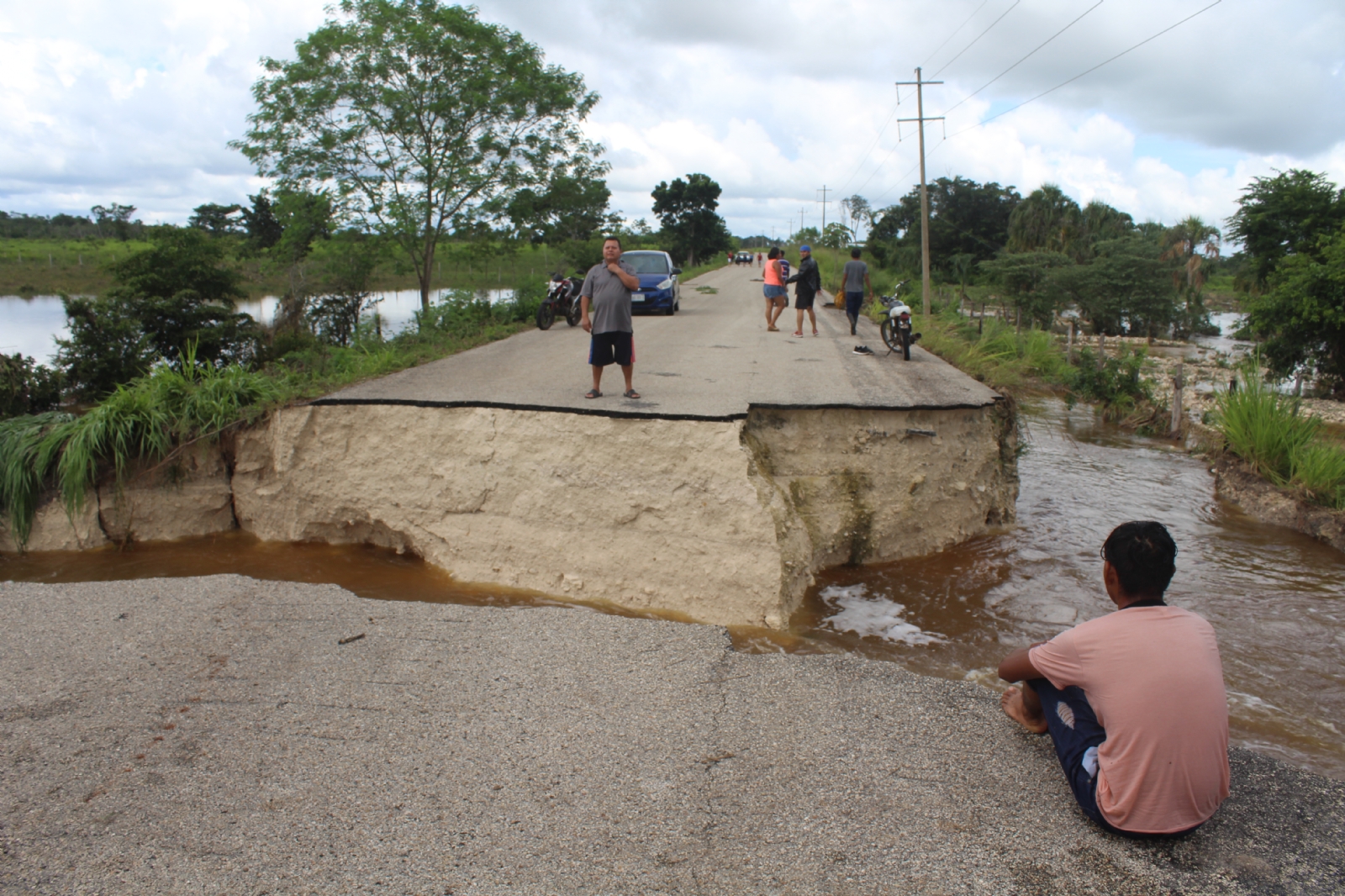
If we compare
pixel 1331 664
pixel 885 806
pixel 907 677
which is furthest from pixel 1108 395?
pixel 885 806

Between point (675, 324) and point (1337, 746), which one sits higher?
point (675, 324)

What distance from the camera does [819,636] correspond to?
5922 millimetres

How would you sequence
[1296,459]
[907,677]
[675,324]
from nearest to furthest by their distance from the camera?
1. [907,677]
2. [1296,459]
3. [675,324]

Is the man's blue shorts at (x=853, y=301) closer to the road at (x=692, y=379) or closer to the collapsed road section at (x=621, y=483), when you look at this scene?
the road at (x=692, y=379)

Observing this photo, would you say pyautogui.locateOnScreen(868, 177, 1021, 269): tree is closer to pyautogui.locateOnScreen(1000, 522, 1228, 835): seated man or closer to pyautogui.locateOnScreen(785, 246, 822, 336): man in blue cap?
pyautogui.locateOnScreen(785, 246, 822, 336): man in blue cap

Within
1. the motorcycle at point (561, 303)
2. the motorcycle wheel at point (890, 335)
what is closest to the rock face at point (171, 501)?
the motorcycle at point (561, 303)

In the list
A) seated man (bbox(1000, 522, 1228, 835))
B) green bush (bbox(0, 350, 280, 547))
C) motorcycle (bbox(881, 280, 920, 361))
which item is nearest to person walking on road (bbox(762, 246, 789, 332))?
motorcycle (bbox(881, 280, 920, 361))

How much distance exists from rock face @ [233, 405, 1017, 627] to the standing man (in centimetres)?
72

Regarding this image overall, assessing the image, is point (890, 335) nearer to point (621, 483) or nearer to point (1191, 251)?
point (621, 483)

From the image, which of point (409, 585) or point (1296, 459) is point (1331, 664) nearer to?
point (1296, 459)

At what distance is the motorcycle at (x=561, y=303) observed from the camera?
14.7 m

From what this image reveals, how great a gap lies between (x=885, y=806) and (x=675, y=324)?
44.6ft

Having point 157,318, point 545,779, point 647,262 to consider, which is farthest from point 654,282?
point 545,779

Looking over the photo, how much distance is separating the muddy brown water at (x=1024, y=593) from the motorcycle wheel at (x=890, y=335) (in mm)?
2989
